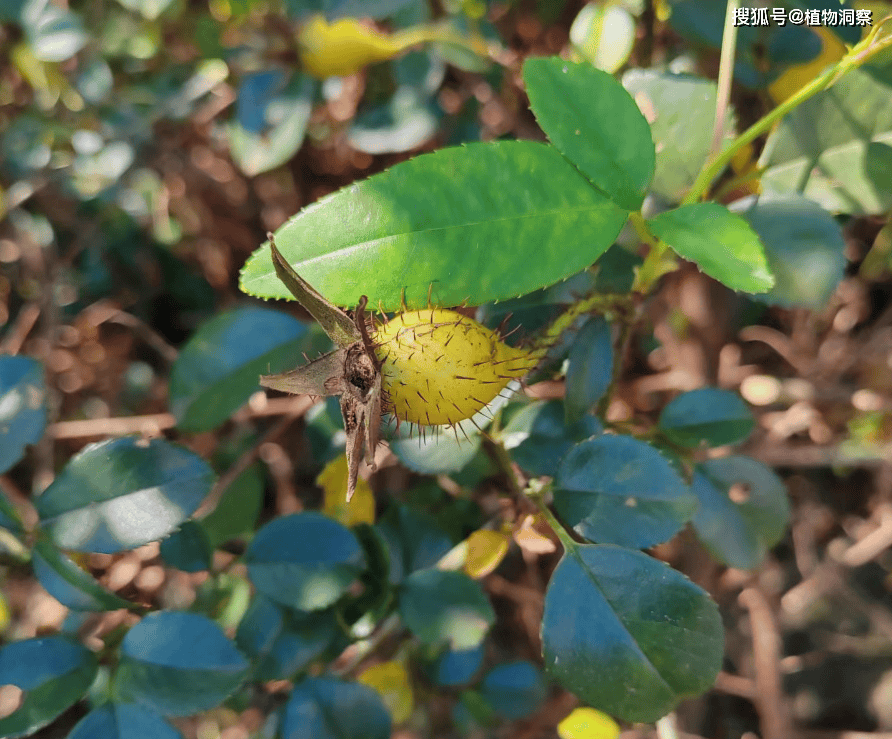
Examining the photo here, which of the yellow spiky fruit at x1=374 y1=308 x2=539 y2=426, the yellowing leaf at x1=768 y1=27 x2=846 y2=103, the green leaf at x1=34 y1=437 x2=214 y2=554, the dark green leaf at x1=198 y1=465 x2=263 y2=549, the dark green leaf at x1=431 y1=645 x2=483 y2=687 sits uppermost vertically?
the yellowing leaf at x1=768 y1=27 x2=846 y2=103

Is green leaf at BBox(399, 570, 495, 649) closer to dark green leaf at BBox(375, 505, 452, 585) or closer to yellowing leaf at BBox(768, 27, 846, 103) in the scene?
dark green leaf at BBox(375, 505, 452, 585)

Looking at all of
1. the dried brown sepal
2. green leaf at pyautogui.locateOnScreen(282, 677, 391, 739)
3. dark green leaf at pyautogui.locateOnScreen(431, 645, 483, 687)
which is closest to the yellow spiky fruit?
the dried brown sepal

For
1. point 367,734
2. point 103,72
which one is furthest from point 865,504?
point 103,72

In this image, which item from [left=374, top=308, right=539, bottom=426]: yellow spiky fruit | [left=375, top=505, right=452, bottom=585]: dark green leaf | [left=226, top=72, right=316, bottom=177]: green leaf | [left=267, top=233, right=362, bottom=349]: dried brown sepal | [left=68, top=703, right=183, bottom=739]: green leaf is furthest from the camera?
[left=226, top=72, right=316, bottom=177]: green leaf

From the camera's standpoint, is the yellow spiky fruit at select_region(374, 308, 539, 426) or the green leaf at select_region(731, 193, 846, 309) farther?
the green leaf at select_region(731, 193, 846, 309)

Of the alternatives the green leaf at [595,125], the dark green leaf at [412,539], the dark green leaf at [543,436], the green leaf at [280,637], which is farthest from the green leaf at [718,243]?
the green leaf at [280,637]

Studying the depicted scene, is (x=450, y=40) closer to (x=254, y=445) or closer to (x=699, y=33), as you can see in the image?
(x=699, y=33)

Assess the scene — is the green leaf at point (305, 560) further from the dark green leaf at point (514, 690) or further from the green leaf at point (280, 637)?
the dark green leaf at point (514, 690)
